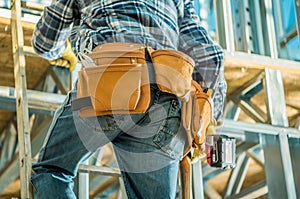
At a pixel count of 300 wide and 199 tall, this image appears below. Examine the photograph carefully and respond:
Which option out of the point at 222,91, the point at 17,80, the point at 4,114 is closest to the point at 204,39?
the point at 222,91

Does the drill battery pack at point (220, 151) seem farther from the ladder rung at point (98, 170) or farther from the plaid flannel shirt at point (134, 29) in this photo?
the ladder rung at point (98, 170)

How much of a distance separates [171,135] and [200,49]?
63cm

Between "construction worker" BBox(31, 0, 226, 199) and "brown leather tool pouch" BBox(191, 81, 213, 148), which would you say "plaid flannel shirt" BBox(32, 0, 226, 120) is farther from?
"brown leather tool pouch" BBox(191, 81, 213, 148)

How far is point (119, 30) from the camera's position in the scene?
2535 millimetres

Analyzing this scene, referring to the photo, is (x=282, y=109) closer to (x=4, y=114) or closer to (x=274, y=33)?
(x=274, y=33)

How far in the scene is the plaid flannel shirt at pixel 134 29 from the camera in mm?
2551

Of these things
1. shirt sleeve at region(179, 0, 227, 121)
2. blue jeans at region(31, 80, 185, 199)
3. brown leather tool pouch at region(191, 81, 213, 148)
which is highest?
shirt sleeve at region(179, 0, 227, 121)

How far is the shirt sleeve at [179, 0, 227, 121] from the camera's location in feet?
9.65

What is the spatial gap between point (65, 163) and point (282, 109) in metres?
3.84

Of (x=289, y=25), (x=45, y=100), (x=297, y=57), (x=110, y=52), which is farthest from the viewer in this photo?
(x=289, y=25)

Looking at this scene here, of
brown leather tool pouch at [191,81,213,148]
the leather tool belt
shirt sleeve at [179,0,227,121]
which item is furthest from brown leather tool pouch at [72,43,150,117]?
shirt sleeve at [179,0,227,121]

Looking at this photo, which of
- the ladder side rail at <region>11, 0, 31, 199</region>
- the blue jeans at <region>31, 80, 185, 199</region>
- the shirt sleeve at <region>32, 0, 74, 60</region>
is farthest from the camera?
the ladder side rail at <region>11, 0, 31, 199</region>

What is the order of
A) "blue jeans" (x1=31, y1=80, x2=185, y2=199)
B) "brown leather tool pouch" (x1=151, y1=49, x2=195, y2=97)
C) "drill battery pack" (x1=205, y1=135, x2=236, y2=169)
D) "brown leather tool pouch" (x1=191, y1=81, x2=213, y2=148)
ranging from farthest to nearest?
"drill battery pack" (x1=205, y1=135, x2=236, y2=169) < "brown leather tool pouch" (x1=191, y1=81, x2=213, y2=148) < "brown leather tool pouch" (x1=151, y1=49, x2=195, y2=97) < "blue jeans" (x1=31, y1=80, x2=185, y2=199)

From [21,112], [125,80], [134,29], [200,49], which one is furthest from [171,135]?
[21,112]
